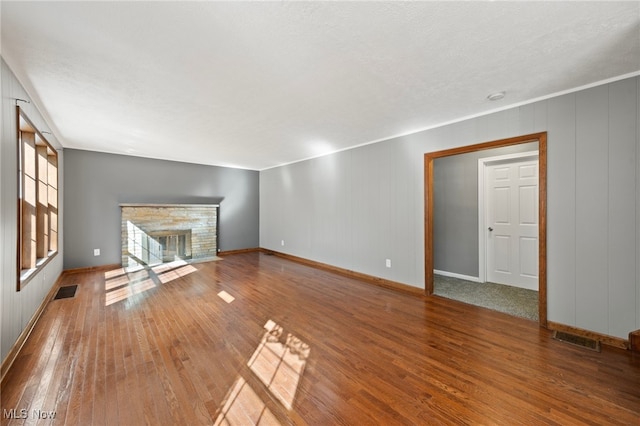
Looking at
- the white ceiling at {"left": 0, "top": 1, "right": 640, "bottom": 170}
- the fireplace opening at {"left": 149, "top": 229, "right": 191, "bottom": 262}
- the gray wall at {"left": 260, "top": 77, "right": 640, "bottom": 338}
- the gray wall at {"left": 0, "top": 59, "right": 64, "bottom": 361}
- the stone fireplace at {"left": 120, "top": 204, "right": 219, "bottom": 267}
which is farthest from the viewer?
the fireplace opening at {"left": 149, "top": 229, "right": 191, "bottom": 262}

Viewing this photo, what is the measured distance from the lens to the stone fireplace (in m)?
5.19

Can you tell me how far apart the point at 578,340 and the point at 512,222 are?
6.81 feet

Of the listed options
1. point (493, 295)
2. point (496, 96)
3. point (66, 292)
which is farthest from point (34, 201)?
point (493, 295)

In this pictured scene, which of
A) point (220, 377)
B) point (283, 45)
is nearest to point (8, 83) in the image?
point (283, 45)

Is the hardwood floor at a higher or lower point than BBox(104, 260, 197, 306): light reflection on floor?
lower

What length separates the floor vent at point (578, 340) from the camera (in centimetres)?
222

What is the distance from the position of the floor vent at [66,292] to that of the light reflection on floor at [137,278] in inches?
14.2

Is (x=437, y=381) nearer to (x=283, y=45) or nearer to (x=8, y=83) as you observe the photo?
(x=283, y=45)

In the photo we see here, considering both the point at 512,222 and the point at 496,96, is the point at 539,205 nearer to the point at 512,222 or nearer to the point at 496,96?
the point at 496,96

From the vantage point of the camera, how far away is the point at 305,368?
194cm

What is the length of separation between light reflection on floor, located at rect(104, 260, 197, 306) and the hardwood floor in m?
0.32

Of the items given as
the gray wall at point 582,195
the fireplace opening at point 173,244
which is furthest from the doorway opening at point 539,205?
the fireplace opening at point 173,244

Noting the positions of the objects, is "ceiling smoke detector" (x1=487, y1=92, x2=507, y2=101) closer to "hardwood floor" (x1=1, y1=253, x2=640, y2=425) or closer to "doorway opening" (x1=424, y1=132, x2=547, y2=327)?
"doorway opening" (x1=424, y1=132, x2=547, y2=327)

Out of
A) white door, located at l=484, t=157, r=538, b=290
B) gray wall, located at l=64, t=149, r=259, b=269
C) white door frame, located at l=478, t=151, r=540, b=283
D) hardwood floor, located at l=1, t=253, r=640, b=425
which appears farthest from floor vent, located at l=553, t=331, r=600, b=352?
gray wall, located at l=64, t=149, r=259, b=269
